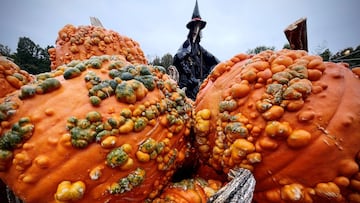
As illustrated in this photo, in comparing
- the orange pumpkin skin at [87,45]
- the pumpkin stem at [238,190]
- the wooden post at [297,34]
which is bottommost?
the pumpkin stem at [238,190]

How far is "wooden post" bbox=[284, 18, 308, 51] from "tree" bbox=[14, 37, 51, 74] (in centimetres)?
643

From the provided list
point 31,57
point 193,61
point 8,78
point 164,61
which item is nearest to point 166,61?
point 164,61

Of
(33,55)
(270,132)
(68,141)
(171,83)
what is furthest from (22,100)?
(33,55)

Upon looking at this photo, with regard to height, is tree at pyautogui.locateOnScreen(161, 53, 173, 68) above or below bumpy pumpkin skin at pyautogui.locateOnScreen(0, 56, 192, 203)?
above

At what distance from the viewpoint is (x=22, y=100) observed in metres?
0.72

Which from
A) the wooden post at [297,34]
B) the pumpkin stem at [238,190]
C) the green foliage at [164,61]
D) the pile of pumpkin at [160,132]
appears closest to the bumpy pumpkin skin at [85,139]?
the pile of pumpkin at [160,132]

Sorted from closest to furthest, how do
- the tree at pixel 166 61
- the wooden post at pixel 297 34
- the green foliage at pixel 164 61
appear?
the wooden post at pixel 297 34 → the green foliage at pixel 164 61 → the tree at pixel 166 61

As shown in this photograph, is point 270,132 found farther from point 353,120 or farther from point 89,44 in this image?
point 89,44

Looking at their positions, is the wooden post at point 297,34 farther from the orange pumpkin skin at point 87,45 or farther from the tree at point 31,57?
the tree at point 31,57

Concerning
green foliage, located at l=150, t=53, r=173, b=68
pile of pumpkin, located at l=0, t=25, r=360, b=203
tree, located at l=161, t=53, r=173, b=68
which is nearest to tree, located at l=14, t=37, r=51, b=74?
green foliage, located at l=150, t=53, r=173, b=68

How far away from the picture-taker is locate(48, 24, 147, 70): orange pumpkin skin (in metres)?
1.33

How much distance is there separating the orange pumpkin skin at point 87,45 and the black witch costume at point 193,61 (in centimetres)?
244

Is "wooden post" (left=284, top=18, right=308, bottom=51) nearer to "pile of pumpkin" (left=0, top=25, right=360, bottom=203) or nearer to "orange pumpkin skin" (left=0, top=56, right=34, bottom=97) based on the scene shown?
"pile of pumpkin" (left=0, top=25, right=360, bottom=203)

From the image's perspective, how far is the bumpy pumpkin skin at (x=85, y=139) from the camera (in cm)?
67
